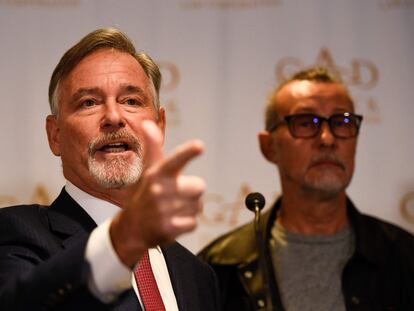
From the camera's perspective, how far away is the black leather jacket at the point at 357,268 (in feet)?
7.72

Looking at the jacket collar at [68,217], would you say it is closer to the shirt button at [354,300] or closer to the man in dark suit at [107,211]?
the man in dark suit at [107,211]

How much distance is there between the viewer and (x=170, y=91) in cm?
272

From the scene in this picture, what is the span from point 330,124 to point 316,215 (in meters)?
0.33

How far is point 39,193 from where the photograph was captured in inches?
101

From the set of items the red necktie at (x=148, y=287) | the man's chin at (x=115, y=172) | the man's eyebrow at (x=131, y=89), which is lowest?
the red necktie at (x=148, y=287)

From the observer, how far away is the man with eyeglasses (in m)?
2.38

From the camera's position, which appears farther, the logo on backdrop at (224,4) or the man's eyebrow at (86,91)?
the logo on backdrop at (224,4)

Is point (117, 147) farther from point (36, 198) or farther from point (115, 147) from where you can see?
point (36, 198)

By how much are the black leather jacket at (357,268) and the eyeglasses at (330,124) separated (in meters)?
0.27

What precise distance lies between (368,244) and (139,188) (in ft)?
4.73

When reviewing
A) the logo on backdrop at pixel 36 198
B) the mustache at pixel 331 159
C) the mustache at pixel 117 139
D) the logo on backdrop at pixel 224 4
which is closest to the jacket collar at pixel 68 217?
the mustache at pixel 117 139

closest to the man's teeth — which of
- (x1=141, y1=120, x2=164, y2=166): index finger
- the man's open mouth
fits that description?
the man's open mouth

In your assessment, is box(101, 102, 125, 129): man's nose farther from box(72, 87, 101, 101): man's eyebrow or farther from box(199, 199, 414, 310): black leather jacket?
box(199, 199, 414, 310): black leather jacket

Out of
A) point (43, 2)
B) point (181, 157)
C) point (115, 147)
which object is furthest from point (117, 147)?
point (43, 2)
